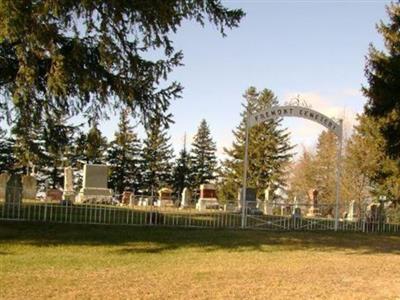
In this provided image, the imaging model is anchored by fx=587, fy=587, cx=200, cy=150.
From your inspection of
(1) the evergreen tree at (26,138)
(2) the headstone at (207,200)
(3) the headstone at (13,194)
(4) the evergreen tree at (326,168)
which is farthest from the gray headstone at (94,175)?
(4) the evergreen tree at (326,168)

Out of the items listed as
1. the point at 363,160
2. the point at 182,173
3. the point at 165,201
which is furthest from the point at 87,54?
the point at 182,173

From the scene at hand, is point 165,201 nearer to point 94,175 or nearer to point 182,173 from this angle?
point 94,175

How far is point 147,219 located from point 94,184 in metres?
14.5

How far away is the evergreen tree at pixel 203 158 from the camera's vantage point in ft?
203

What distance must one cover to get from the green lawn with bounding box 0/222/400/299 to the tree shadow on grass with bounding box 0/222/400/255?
0.08ft

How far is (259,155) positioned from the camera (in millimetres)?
58188

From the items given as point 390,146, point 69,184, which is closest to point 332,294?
point 390,146

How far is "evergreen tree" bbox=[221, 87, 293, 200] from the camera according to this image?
58.3 metres

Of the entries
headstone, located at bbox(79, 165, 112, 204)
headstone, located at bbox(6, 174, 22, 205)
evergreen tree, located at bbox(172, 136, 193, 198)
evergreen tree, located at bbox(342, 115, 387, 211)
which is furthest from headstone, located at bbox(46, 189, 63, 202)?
evergreen tree, located at bbox(172, 136, 193, 198)

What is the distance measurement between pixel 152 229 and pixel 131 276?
6.42 meters

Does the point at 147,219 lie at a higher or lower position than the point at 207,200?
lower

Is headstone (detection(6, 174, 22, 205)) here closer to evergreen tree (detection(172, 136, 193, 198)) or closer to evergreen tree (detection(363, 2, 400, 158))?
evergreen tree (detection(363, 2, 400, 158))

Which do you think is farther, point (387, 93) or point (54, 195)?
point (54, 195)

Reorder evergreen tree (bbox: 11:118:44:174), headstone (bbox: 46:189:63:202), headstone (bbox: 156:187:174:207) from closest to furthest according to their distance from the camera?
evergreen tree (bbox: 11:118:44:174) < headstone (bbox: 156:187:174:207) < headstone (bbox: 46:189:63:202)
